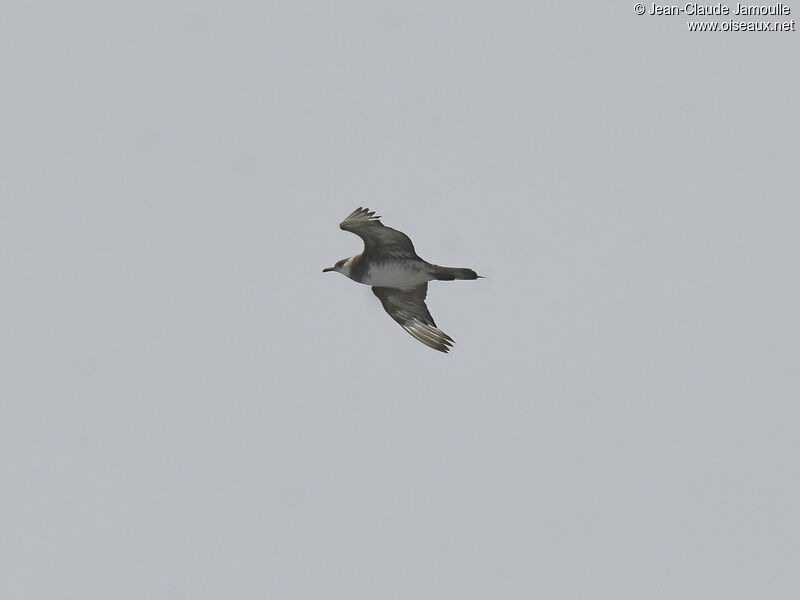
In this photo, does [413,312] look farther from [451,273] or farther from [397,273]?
[451,273]

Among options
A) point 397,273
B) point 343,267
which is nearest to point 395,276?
point 397,273

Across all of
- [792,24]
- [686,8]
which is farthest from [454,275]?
[792,24]

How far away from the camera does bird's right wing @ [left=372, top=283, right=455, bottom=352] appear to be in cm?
2555

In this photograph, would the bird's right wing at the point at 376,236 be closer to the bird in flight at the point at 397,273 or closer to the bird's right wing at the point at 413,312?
the bird in flight at the point at 397,273

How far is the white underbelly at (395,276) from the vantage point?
24672 millimetres

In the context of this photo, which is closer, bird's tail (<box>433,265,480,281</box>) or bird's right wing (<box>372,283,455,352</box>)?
bird's tail (<box>433,265,480,281</box>)

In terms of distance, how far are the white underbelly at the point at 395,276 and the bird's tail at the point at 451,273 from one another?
22 centimetres

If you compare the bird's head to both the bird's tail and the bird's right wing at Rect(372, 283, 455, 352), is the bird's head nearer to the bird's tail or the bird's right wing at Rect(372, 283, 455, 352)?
the bird's right wing at Rect(372, 283, 455, 352)

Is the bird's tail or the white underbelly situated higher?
the bird's tail

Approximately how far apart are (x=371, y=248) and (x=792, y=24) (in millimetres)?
14628

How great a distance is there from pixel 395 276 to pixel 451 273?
1086mm

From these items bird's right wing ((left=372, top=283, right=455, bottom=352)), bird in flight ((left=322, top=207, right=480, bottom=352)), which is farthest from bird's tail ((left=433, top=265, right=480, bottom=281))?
bird's right wing ((left=372, top=283, right=455, bottom=352))

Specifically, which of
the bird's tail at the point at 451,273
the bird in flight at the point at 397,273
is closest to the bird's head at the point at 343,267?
the bird in flight at the point at 397,273

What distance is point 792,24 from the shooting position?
33.8 meters
